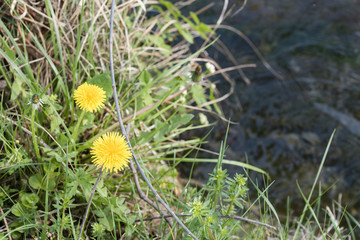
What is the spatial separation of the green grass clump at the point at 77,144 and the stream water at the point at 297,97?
15.8 inches

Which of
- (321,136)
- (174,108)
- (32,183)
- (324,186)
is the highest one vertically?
(32,183)

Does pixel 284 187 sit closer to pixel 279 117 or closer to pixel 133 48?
pixel 279 117

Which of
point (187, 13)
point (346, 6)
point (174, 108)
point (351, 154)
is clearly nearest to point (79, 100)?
point (174, 108)

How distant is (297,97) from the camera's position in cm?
297

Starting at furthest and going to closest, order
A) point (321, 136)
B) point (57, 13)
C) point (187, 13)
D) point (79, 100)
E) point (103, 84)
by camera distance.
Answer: point (187, 13) → point (321, 136) → point (57, 13) → point (103, 84) → point (79, 100)

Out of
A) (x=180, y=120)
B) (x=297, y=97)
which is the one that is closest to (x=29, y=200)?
(x=180, y=120)

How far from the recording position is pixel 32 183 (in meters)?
1.62

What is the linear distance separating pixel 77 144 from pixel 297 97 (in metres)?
1.96

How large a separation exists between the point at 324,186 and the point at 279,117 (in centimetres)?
60

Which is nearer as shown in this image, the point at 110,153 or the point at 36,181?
the point at 110,153

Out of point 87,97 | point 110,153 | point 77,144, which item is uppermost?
point 87,97

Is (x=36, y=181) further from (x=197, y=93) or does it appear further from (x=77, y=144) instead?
(x=197, y=93)

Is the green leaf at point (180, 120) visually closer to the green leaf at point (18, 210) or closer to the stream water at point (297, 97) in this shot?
the stream water at point (297, 97)

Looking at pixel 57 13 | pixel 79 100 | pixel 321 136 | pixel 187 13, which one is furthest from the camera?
pixel 187 13
